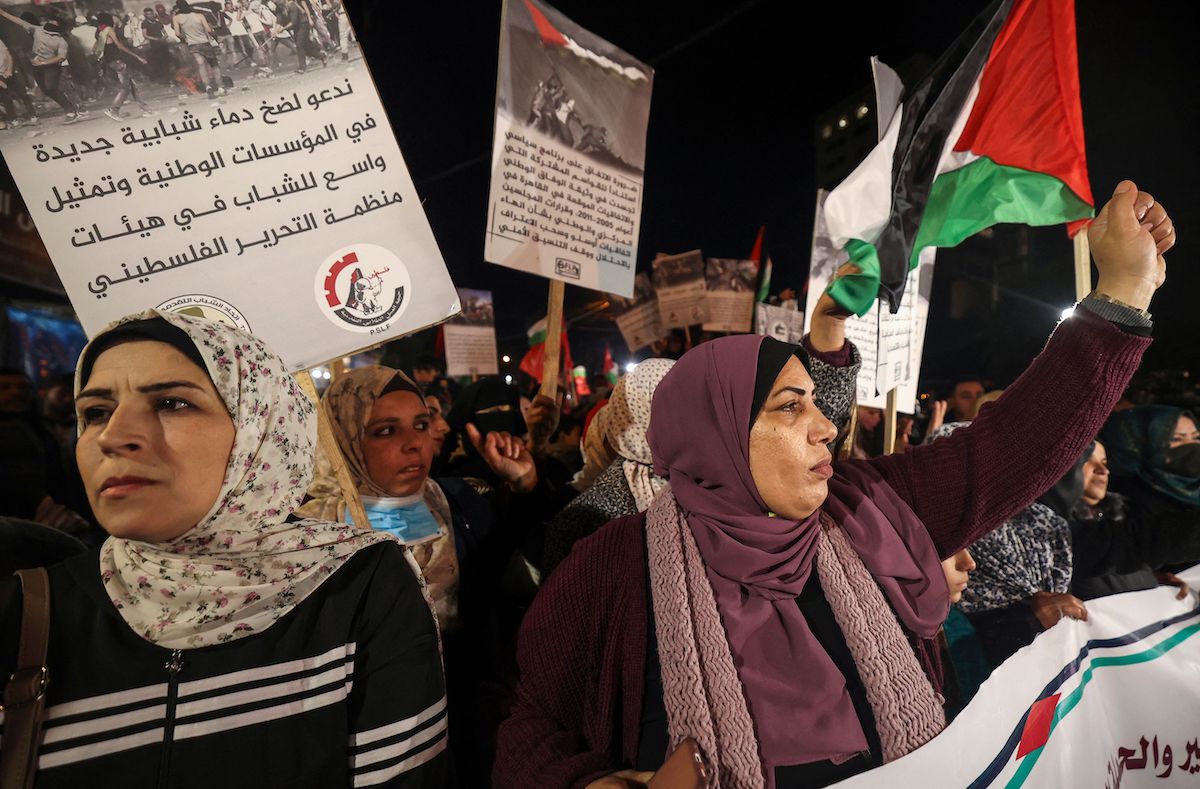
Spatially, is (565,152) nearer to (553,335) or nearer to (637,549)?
(553,335)

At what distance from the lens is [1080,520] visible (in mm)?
2654

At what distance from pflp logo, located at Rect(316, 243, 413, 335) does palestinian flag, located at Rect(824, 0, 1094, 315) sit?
1.63 m

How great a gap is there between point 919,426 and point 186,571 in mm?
6926

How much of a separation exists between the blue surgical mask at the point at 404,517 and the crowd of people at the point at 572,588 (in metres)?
0.13

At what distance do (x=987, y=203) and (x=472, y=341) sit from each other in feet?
15.0

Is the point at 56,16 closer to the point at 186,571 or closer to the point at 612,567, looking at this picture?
the point at 186,571

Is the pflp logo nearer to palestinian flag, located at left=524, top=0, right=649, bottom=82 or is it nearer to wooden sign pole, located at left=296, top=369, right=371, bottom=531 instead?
wooden sign pole, located at left=296, top=369, right=371, bottom=531

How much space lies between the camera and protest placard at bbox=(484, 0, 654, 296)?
8.64 ft

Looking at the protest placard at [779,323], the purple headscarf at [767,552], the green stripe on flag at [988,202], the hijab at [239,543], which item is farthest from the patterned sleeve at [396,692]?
the protest placard at [779,323]

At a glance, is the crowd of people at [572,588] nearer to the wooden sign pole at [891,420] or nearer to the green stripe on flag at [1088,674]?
the green stripe on flag at [1088,674]

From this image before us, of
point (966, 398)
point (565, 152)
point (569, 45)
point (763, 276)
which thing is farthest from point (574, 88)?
point (966, 398)

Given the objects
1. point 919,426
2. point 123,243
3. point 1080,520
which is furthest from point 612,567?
point 919,426

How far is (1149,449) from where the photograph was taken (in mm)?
3201

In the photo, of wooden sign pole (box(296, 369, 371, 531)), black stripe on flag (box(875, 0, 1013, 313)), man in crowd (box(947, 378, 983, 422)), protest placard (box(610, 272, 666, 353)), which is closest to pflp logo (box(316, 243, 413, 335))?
wooden sign pole (box(296, 369, 371, 531))
